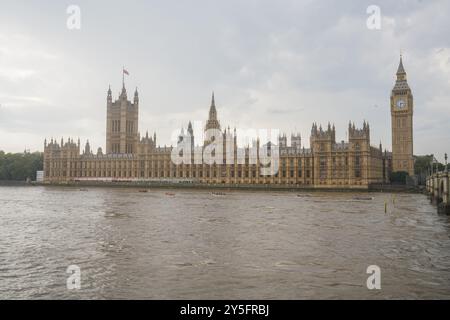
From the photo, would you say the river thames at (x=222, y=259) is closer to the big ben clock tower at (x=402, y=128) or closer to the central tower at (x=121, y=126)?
the big ben clock tower at (x=402, y=128)

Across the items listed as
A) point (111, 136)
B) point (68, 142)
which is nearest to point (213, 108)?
point (111, 136)

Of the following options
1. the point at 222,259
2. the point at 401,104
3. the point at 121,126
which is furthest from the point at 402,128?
the point at 222,259

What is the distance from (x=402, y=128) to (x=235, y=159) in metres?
50.5

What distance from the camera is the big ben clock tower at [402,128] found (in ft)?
407

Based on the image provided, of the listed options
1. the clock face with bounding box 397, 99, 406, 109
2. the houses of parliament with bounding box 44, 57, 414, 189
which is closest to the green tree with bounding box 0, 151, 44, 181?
the houses of parliament with bounding box 44, 57, 414, 189

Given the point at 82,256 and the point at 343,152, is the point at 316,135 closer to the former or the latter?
the point at 343,152

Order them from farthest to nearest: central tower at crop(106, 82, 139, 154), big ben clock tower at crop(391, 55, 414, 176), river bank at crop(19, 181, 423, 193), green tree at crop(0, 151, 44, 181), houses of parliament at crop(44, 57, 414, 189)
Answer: central tower at crop(106, 82, 139, 154)
green tree at crop(0, 151, 44, 181)
big ben clock tower at crop(391, 55, 414, 176)
houses of parliament at crop(44, 57, 414, 189)
river bank at crop(19, 181, 423, 193)

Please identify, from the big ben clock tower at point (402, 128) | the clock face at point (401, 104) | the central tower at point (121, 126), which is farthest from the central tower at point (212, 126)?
the clock face at point (401, 104)

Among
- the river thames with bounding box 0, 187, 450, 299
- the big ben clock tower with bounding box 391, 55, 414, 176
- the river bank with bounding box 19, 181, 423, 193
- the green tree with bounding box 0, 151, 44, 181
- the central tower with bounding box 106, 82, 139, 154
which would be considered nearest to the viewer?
the river thames with bounding box 0, 187, 450, 299

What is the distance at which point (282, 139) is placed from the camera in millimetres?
153250

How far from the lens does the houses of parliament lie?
111562 millimetres

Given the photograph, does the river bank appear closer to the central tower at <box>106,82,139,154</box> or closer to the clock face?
the central tower at <box>106,82,139,154</box>

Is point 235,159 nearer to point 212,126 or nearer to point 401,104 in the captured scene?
point 212,126
